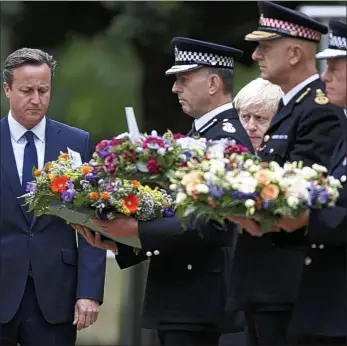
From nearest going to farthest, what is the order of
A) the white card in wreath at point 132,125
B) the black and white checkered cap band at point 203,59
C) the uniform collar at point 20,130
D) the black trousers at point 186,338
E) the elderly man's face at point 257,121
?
the white card in wreath at point 132,125, the black trousers at point 186,338, the black and white checkered cap band at point 203,59, the uniform collar at point 20,130, the elderly man's face at point 257,121

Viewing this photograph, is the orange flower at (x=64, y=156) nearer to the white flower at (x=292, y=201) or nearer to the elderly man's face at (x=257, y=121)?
the elderly man's face at (x=257, y=121)

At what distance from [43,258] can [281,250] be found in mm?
1351

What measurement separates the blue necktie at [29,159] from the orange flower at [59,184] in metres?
0.55

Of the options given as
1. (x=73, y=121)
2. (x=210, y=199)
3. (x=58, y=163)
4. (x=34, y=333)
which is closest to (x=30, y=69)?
(x=58, y=163)

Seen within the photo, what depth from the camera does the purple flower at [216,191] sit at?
5422mm

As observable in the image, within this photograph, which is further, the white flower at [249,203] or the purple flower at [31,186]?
the purple flower at [31,186]

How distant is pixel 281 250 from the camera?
232 inches

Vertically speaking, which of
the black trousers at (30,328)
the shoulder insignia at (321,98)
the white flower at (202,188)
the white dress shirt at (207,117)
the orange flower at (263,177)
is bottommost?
the black trousers at (30,328)

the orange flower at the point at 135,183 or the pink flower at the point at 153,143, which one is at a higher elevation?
the pink flower at the point at 153,143

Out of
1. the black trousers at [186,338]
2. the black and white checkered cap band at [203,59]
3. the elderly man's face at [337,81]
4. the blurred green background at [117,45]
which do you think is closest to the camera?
the elderly man's face at [337,81]

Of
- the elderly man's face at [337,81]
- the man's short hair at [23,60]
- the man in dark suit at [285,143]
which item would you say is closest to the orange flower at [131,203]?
the man in dark suit at [285,143]

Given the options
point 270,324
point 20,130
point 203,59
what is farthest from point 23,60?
point 270,324

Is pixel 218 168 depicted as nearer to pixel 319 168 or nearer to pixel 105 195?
pixel 319 168

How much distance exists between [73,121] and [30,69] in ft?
26.7
